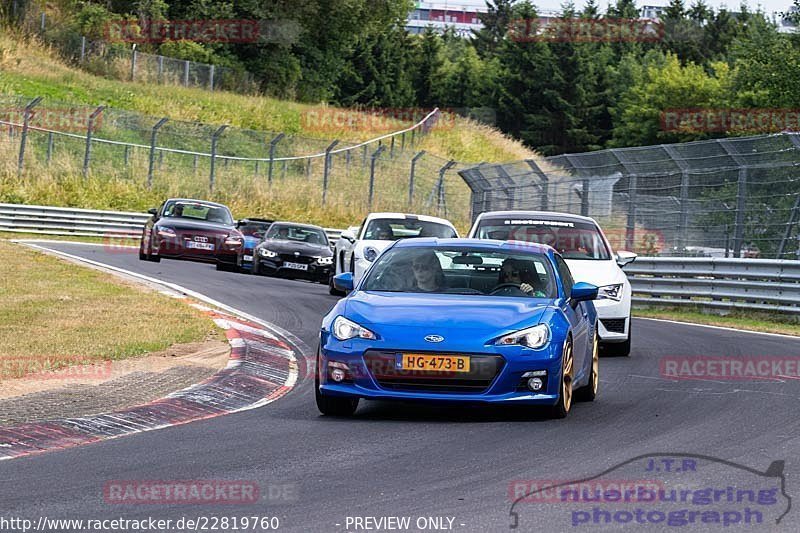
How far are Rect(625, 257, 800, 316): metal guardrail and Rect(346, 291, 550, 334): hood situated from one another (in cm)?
1143

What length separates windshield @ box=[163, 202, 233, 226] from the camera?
2719cm

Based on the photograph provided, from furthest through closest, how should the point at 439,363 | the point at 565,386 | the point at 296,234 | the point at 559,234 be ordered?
the point at 296,234 → the point at 559,234 → the point at 565,386 → the point at 439,363

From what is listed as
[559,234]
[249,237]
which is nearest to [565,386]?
[559,234]

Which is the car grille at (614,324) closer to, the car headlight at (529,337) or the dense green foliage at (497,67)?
the car headlight at (529,337)

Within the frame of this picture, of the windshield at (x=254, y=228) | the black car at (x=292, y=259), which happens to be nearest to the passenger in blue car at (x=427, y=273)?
the black car at (x=292, y=259)

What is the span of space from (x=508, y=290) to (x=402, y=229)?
1118 centimetres

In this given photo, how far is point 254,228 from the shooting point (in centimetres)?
3111

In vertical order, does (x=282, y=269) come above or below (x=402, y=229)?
below

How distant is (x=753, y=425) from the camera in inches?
353

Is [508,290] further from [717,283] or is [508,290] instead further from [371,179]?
[371,179]

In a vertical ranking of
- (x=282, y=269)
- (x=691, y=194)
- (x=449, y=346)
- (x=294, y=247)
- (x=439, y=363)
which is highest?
(x=691, y=194)

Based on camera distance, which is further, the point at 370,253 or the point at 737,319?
the point at 737,319

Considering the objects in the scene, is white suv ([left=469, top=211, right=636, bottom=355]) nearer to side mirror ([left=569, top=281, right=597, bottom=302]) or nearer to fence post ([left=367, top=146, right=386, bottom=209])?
side mirror ([left=569, top=281, right=597, bottom=302])

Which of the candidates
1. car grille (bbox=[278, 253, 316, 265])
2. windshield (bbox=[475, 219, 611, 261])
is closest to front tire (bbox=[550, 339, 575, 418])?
windshield (bbox=[475, 219, 611, 261])
